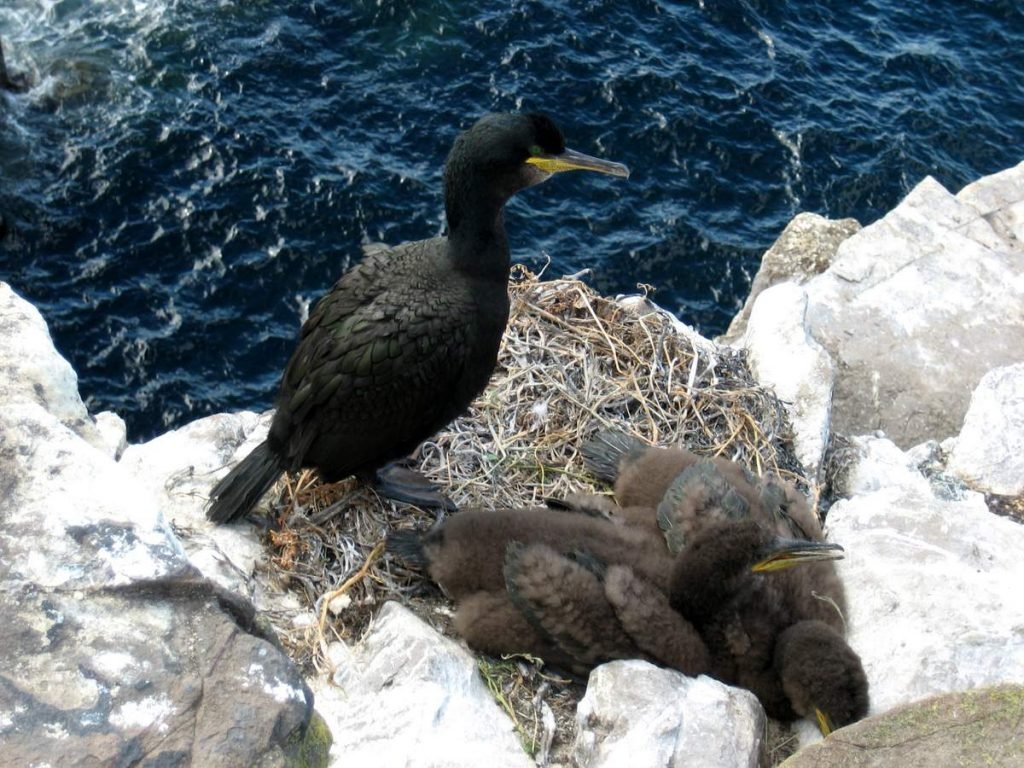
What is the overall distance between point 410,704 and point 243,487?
5.05ft

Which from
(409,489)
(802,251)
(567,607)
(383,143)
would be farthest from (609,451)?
(383,143)

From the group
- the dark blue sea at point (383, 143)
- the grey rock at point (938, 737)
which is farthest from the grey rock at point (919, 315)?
the grey rock at point (938, 737)

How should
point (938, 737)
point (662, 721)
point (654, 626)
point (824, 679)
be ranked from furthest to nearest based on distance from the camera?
1. point (654, 626)
2. point (824, 679)
3. point (662, 721)
4. point (938, 737)

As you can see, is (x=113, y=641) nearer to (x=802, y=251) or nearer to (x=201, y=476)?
(x=201, y=476)

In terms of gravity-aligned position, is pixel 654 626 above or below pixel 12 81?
above

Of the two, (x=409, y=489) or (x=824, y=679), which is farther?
(x=409, y=489)

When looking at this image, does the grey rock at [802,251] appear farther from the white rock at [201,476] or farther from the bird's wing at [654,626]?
the bird's wing at [654,626]

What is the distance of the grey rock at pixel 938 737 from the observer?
352 centimetres

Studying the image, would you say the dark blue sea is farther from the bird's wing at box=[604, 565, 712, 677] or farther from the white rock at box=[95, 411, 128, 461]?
the bird's wing at box=[604, 565, 712, 677]

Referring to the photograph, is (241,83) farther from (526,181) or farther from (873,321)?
(526,181)

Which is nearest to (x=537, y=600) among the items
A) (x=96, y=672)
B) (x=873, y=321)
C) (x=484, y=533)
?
(x=484, y=533)

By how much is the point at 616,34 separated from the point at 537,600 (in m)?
10.3

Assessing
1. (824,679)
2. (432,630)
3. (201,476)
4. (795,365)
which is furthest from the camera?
(795,365)

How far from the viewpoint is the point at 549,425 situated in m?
6.55
